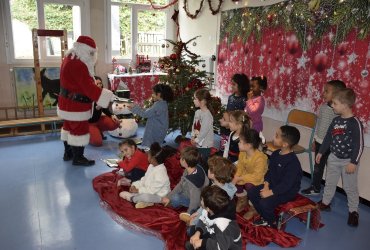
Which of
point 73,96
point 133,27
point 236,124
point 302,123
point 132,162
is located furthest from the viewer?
point 133,27

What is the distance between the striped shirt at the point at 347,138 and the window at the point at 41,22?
5328mm

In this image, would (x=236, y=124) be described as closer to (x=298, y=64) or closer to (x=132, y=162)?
(x=132, y=162)

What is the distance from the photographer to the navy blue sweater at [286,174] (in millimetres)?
2865

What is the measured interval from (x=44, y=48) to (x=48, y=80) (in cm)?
63

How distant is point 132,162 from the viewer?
143 inches

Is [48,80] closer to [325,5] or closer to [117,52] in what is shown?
[117,52]

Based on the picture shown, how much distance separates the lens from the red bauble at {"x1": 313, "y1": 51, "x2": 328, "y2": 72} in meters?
3.97

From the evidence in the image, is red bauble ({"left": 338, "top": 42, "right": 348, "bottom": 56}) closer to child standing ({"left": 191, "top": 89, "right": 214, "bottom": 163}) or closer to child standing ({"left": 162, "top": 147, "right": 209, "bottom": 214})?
child standing ({"left": 191, "top": 89, "right": 214, "bottom": 163})

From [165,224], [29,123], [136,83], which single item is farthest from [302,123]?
[29,123]

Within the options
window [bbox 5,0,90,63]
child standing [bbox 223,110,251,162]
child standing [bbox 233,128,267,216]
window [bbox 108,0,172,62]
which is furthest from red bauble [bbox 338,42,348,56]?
window [bbox 5,0,90,63]

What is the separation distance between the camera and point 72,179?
13.0ft

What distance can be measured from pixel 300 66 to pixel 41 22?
484 cm

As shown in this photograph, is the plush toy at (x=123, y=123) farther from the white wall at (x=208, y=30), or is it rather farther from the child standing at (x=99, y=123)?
the white wall at (x=208, y=30)

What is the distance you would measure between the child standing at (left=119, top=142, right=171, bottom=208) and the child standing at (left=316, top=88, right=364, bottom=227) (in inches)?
65.7
